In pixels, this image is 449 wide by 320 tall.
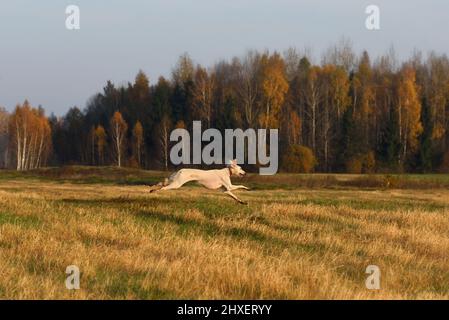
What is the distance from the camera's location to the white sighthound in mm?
17016

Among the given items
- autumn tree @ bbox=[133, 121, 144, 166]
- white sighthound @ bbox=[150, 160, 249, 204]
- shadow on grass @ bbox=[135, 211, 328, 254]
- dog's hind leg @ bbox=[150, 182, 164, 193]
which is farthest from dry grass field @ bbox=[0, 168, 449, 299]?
autumn tree @ bbox=[133, 121, 144, 166]

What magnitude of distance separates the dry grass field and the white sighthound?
2.06 ft

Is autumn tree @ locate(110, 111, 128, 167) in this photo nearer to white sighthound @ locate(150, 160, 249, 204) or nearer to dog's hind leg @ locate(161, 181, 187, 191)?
white sighthound @ locate(150, 160, 249, 204)

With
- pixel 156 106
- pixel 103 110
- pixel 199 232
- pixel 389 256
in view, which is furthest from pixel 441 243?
pixel 103 110

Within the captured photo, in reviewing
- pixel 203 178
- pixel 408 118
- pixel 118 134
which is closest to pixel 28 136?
pixel 118 134

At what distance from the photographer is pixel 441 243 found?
13.1 metres

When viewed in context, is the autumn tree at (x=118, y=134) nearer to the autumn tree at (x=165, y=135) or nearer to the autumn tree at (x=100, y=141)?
the autumn tree at (x=100, y=141)

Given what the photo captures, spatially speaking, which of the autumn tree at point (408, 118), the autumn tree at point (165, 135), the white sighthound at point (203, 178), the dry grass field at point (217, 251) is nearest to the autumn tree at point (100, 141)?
the autumn tree at point (165, 135)

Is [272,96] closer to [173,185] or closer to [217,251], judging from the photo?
[173,185]

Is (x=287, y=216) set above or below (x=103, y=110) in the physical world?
below

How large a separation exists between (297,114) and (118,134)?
24.0m

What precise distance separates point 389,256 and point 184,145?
6556 centimetres

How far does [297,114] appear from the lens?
7744 cm
